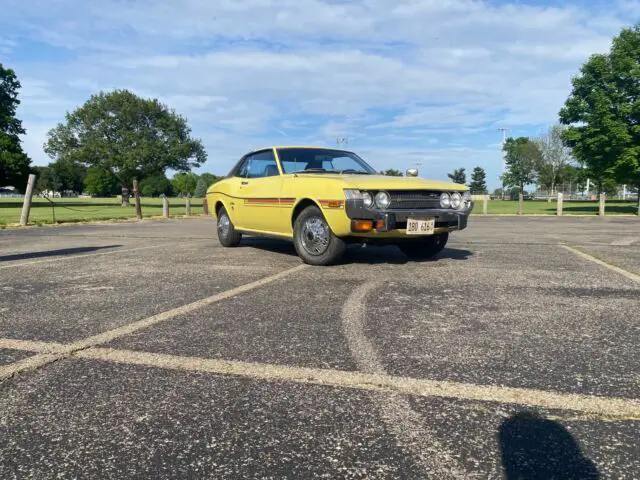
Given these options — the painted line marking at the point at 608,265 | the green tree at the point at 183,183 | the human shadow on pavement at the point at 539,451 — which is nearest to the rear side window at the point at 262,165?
the painted line marking at the point at 608,265

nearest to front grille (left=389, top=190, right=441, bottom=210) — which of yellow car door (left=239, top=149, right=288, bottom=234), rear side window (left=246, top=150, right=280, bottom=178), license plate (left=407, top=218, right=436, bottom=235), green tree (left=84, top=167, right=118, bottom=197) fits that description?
license plate (left=407, top=218, right=436, bottom=235)

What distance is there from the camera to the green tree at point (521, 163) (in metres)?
75.2

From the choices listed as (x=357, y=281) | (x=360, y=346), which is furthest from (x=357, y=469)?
(x=357, y=281)

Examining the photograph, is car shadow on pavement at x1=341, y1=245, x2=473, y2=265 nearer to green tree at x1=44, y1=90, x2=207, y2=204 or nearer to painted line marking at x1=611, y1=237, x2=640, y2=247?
painted line marking at x1=611, y1=237, x2=640, y2=247

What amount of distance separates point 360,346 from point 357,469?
48.7 inches

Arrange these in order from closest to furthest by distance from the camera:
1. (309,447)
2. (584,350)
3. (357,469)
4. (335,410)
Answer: (357,469) → (309,447) → (335,410) → (584,350)

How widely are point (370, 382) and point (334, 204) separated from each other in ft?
11.3

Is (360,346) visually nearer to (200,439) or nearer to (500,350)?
(500,350)

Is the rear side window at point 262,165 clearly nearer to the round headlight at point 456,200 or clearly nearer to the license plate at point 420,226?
the license plate at point 420,226

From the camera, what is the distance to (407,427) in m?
1.84

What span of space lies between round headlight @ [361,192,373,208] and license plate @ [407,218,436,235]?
48cm

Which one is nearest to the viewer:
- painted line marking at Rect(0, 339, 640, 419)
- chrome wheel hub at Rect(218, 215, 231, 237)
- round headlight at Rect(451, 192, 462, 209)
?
painted line marking at Rect(0, 339, 640, 419)

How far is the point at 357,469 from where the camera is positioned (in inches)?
62.4

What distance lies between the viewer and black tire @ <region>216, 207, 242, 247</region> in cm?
805
